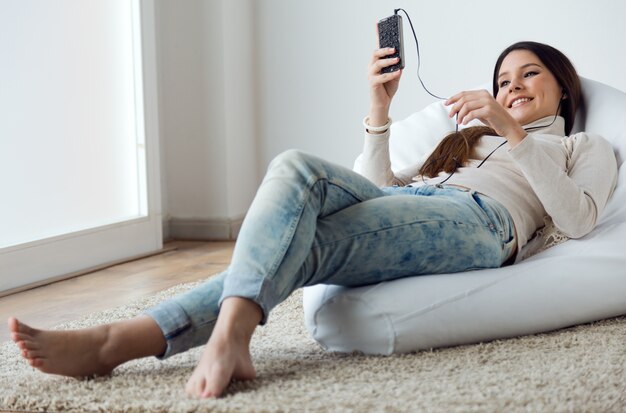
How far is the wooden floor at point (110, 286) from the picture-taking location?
2.42 m

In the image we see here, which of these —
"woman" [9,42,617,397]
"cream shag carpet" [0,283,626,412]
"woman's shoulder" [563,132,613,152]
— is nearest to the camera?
"cream shag carpet" [0,283,626,412]

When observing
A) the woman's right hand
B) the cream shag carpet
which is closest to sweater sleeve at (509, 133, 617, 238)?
the cream shag carpet

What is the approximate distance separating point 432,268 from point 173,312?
1.83 feet

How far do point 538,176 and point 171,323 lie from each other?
85 cm

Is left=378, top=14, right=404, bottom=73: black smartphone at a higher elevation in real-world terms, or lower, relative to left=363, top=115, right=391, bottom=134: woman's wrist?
higher

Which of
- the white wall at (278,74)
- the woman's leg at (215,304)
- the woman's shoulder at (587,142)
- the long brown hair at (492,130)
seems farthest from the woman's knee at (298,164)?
the white wall at (278,74)

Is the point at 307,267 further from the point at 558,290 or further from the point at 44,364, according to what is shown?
the point at 558,290

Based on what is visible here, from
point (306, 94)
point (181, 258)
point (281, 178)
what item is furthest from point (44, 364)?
point (306, 94)

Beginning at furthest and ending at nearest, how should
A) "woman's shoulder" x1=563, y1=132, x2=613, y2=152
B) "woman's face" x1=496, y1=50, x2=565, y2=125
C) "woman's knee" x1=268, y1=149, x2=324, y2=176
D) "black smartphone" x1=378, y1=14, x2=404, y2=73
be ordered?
"woman's face" x1=496, y1=50, x2=565, y2=125
"woman's shoulder" x1=563, y1=132, x2=613, y2=152
"black smartphone" x1=378, y1=14, x2=404, y2=73
"woman's knee" x1=268, y1=149, x2=324, y2=176

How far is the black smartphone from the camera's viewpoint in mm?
2039

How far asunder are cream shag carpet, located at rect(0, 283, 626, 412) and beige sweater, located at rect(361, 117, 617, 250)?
0.94 feet

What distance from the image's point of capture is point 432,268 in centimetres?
177

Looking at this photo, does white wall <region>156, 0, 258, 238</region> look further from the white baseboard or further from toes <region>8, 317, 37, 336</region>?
toes <region>8, 317, 37, 336</region>

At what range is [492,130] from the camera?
86.7 inches
